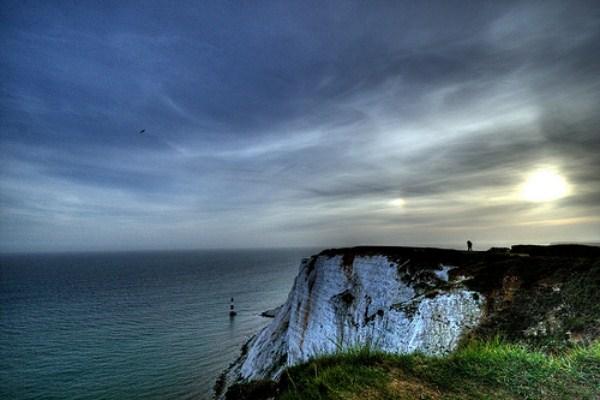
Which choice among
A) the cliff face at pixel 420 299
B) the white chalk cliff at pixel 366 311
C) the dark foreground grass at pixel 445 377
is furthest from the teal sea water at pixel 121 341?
the dark foreground grass at pixel 445 377

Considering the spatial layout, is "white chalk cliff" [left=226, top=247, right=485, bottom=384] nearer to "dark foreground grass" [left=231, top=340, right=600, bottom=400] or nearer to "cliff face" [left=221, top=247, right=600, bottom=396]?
"cliff face" [left=221, top=247, right=600, bottom=396]

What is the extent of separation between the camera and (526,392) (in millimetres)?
5117

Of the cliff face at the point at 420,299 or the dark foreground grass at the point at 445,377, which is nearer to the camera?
the dark foreground grass at the point at 445,377

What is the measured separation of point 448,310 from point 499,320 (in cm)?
279

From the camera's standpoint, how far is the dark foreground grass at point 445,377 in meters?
4.99

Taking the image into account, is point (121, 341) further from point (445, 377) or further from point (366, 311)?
point (445, 377)

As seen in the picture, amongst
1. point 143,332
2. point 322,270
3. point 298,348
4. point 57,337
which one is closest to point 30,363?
point 57,337

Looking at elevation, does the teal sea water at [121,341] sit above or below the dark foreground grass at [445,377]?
below

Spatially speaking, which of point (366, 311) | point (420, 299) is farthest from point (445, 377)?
point (366, 311)

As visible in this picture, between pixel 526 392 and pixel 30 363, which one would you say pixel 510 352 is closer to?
pixel 526 392

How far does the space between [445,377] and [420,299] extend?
1425 cm

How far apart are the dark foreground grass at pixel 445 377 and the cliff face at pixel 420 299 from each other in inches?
30.2

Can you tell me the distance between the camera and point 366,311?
24.1m

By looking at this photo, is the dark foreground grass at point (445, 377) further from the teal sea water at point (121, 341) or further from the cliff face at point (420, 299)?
the teal sea water at point (121, 341)
